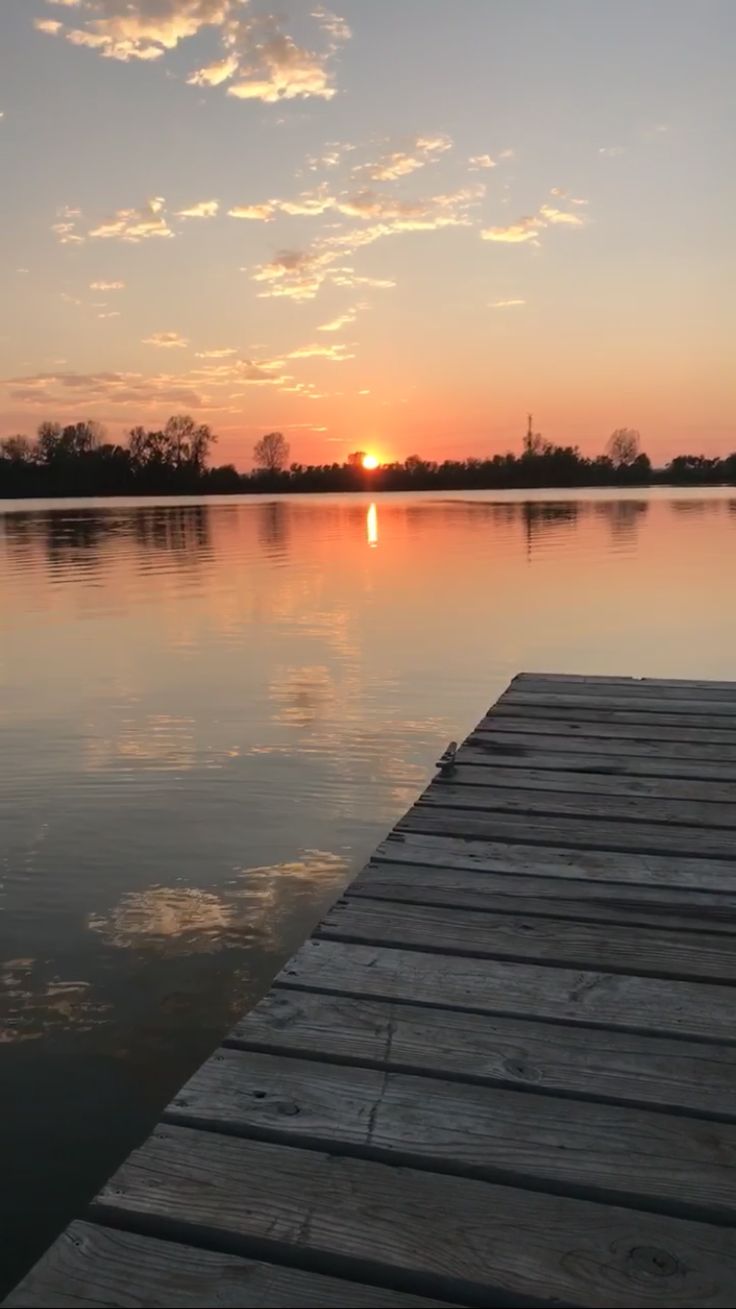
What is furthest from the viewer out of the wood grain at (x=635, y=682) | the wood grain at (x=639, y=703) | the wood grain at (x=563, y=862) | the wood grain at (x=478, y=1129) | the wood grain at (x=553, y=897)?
the wood grain at (x=635, y=682)

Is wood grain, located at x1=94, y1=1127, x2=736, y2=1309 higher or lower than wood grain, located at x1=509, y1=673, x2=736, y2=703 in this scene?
lower

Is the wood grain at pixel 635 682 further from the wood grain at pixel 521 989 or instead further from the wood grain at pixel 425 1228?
the wood grain at pixel 425 1228

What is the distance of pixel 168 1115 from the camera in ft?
6.89

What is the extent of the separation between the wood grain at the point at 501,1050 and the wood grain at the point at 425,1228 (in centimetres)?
37

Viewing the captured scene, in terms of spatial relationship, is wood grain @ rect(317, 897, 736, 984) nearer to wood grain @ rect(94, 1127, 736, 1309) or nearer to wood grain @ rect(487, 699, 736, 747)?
wood grain @ rect(94, 1127, 736, 1309)

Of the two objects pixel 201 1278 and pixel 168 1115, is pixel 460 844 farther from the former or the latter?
pixel 201 1278

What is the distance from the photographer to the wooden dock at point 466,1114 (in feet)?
5.49

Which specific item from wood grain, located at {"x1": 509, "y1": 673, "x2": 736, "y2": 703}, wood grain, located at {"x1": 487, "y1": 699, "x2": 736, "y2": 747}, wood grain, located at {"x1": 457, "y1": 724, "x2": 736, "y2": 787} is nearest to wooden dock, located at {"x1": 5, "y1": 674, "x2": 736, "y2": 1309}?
wood grain, located at {"x1": 457, "y1": 724, "x2": 736, "y2": 787}

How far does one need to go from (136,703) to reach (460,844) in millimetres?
6390

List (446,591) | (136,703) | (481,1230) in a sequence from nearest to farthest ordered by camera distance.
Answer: (481,1230), (136,703), (446,591)

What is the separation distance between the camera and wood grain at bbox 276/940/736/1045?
2508 millimetres

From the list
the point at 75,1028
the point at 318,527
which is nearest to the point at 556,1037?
the point at 75,1028

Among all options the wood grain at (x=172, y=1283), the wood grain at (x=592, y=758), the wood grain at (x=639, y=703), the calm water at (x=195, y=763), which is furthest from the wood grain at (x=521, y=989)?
the wood grain at (x=639, y=703)

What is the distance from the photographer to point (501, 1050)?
2.36 metres
